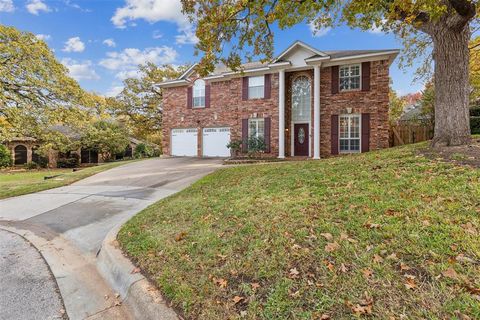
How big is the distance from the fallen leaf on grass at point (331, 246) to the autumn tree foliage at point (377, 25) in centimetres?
545

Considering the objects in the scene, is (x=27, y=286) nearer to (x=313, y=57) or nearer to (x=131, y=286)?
(x=131, y=286)

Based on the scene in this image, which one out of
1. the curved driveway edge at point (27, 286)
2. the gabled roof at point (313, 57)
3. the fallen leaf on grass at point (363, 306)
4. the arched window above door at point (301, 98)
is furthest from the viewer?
the arched window above door at point (301, 98)

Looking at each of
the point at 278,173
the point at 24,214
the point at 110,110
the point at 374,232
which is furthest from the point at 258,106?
the point at 110,110

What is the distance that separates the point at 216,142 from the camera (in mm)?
18391

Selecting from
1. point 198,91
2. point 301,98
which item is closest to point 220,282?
point 301,98

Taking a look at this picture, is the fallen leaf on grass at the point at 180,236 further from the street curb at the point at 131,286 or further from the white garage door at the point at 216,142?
the white garage door at the point at 216,142

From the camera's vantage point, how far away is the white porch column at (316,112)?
49.1ft

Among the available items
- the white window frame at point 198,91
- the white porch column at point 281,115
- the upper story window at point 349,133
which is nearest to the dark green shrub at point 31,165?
the white window frame at point 198,91

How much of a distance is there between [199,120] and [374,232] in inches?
661

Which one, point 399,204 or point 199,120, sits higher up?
point 199,120

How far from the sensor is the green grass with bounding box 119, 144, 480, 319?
2230 mm

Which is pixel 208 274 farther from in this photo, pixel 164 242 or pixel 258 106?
pixel 258 106

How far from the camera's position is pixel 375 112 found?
1442 centimetres

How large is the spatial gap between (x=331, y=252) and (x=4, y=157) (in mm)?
28127
